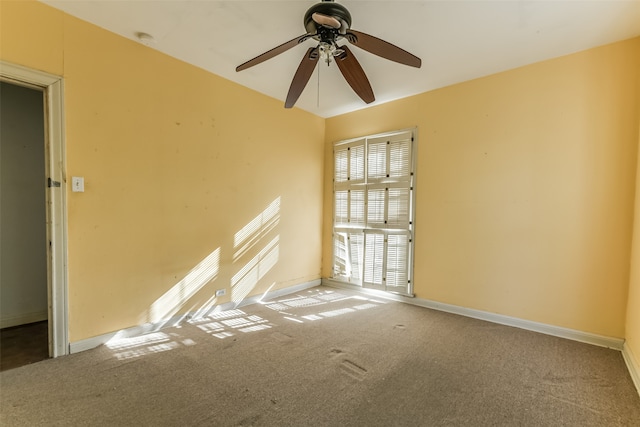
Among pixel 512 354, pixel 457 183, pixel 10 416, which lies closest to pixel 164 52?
pixel 10 416

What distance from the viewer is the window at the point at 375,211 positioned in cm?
372

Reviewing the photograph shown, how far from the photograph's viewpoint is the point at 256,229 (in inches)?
144

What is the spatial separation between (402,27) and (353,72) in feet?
2.16

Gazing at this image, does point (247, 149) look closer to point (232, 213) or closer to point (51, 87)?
point (232, 213)

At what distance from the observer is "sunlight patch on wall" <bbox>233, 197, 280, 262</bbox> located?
3.45 m

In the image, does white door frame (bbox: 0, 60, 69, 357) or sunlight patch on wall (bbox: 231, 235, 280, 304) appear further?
sunlight patch on wall (bbox: 231, 235, 280, 304)

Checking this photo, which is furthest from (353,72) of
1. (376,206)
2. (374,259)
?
(374,259)

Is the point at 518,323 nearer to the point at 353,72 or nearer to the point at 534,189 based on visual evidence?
the point at 534,189

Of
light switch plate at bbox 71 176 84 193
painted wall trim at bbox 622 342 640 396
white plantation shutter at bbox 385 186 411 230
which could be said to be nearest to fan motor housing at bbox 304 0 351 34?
light switch plate at bbox 71 176 84 193

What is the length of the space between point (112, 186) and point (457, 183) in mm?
3624

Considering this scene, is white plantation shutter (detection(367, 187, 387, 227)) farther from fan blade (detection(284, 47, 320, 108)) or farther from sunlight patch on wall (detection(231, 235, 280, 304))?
fan blade (detection(284, 47, 320, 108))

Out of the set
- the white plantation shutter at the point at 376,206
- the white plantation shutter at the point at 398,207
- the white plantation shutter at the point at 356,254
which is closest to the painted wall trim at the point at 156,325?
the white plantation shutter at the point at 356,254

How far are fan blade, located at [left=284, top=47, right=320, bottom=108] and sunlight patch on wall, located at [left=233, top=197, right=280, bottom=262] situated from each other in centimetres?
166

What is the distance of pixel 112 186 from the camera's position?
8.06 feet
